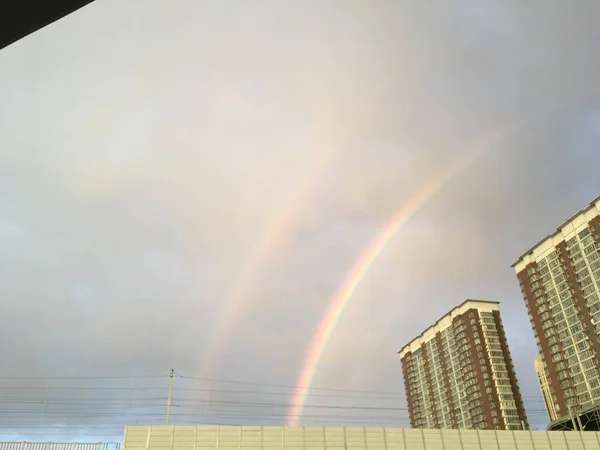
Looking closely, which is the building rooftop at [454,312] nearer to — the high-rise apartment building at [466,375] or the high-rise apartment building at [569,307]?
the high-rise apartment building at [466,375]

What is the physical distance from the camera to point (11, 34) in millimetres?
3312

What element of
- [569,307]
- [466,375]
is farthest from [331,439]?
[466,375]

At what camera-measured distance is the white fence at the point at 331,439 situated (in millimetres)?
36281

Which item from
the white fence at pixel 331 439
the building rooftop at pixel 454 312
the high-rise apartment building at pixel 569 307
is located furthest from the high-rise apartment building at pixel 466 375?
the white fence at pixel 331 439

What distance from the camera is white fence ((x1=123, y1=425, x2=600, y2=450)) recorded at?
3628 centimetres

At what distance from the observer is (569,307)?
95625 millimetres

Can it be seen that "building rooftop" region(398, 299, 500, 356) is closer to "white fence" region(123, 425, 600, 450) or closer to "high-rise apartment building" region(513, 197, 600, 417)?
"high-rise apartment building" region(513, 197, 600, 417)

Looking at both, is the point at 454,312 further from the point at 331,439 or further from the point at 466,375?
the point at 331,439

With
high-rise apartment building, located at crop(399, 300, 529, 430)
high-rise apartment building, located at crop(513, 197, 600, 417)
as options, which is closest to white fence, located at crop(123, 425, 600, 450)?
high-rise apartment building, located at crop(513, 197, 600, 417)

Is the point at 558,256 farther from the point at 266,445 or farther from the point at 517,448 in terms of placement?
the point at 266,445

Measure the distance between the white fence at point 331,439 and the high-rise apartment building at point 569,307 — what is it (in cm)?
5256

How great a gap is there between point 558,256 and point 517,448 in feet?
221

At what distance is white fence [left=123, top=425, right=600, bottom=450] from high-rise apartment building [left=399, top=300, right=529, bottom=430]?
74947 millimetres

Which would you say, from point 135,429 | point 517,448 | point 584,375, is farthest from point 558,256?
point 135,429
